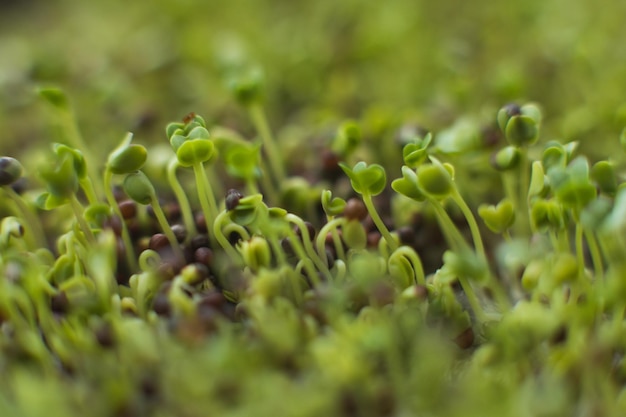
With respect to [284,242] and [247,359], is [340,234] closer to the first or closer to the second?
[284,242]

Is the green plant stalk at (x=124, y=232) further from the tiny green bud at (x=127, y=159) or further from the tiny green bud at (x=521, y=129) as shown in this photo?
the tiny green bud at (x=521, y=129)

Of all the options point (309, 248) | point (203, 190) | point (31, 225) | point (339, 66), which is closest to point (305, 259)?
point (309, 248)

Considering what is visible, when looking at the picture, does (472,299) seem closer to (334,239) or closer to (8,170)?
(334,239)

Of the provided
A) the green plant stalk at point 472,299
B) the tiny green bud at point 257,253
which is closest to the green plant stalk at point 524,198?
the green plant stalk at point 472,299

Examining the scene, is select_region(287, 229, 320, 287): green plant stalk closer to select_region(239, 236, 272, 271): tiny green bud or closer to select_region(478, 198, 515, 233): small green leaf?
select_region(239, 236, 272, 271): tiny green bud

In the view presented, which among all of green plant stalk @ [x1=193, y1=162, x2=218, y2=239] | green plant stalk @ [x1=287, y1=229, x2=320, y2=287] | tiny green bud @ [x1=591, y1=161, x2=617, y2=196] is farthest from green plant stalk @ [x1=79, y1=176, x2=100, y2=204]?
tiny green bud @ [x1=591, y1=161, x2=617, y2=196]

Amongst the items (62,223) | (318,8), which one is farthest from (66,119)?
(318,8)
